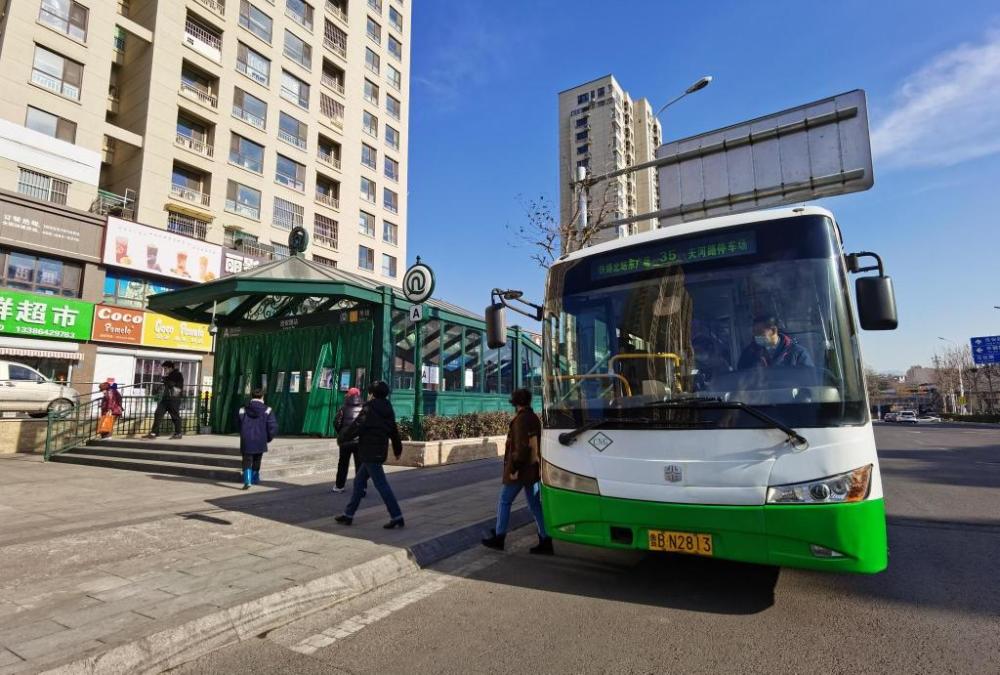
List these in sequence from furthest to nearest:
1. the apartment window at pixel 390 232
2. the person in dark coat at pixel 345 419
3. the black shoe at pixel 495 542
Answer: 1. the apartment window at pixel 390 232
2. the person in dark coat at pixel 345 419
3. the black shoe at pixel 495 542

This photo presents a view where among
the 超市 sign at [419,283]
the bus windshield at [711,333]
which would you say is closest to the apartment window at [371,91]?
the 超市 sign at [419,283]

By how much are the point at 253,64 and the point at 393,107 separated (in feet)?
43.9

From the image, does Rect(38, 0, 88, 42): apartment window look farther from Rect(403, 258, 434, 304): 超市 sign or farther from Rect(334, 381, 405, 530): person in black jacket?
Rect(334, 381, 405, 530): person in black jacket

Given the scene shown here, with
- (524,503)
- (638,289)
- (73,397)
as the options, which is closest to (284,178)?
(73,397)

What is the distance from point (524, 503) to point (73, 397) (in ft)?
58.8

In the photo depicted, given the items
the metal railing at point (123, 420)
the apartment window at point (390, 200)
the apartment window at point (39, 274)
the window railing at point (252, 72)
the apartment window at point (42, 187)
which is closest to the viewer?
the metal railing at point (123, 420)

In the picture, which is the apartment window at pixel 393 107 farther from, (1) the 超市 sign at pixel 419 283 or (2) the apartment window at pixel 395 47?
(1) the 超市 sign at pixel 419 283

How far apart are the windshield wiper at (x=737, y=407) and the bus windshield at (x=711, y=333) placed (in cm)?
3

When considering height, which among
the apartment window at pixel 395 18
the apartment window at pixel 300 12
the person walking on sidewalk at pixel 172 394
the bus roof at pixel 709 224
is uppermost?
the apartment window at pixel 395 18

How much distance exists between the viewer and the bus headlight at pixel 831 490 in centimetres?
336

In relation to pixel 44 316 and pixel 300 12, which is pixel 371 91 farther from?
pixel 44 316

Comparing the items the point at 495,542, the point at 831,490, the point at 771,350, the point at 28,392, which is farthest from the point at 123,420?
the point at 831,490

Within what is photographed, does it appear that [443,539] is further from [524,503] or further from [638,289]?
[638,289]

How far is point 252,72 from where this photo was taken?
32.5 metres
